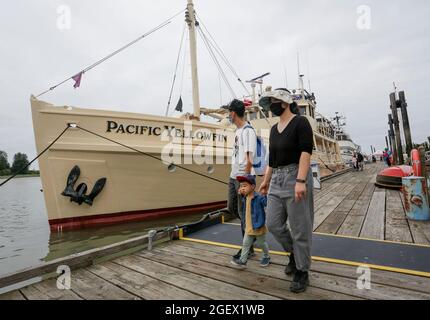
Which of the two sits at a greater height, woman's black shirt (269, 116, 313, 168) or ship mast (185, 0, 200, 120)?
ship mast (185, 0, 200, 120)

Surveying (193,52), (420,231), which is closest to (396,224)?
(420,231)

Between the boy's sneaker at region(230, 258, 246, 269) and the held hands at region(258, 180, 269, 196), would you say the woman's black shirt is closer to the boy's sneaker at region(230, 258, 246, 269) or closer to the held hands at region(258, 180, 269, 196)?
the held hands at region(258, 180, 269, 196)

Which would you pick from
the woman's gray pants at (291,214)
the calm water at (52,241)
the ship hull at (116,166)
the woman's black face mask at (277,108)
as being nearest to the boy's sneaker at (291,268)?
the woman's gray pants at (291,214)

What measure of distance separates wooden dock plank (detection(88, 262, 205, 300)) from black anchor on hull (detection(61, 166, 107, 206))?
4123 millimetres

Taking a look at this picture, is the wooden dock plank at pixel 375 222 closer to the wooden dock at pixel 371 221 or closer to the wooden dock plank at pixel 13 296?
the wooden dock at pixel 371 221

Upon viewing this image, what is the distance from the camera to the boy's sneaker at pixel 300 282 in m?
1.99

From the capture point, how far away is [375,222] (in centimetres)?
395

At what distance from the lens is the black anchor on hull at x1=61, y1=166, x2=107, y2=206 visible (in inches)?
249

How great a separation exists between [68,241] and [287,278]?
5.88 metres

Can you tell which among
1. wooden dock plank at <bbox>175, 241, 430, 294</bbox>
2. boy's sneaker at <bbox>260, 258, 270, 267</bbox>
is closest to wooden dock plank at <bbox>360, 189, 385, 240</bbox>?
wooden dock plank at <bbox>175, 241, 430, 294</bbox>

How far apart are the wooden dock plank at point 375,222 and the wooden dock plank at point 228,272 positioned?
1.77 meters

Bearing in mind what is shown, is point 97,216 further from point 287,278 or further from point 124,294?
point 287,278

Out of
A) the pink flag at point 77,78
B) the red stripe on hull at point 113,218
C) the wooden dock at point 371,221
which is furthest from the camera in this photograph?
the pink flag at point 77,78

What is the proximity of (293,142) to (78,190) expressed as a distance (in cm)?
618
